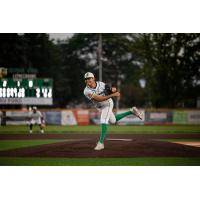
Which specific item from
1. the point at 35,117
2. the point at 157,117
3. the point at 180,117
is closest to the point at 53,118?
the point at 35,117

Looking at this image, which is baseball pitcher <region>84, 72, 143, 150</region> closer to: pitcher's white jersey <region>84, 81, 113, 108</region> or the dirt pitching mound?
pitcher's white jersey <region>84, 81, 113, 108</region>

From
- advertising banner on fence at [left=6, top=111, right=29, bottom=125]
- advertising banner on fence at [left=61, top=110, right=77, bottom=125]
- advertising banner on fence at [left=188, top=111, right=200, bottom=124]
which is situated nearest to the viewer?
advertising banner on fence at [left=188, top=111, right=200, bottom=124]

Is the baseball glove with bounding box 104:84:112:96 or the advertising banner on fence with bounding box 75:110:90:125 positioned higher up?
the baseball glove with bounding box 104:84:112:96

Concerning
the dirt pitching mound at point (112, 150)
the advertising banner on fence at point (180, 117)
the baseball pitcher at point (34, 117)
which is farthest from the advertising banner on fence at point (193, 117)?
the baseball pitcher at point (34, 117)

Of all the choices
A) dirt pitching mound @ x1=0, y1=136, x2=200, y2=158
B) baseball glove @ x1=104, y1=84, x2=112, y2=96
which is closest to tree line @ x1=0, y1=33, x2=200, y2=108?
baseball glove @ x1=104, y1=84, x2=112, y2=96

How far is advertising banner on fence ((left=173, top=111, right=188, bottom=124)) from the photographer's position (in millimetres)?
11761

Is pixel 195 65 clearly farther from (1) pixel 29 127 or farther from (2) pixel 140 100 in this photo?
(1) pixel 29 127

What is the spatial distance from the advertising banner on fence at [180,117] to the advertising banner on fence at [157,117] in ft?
0.57

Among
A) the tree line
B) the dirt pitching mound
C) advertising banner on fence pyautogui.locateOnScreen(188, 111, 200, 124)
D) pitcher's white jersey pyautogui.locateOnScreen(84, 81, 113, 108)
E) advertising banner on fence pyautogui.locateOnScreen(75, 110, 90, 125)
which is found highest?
the tree line

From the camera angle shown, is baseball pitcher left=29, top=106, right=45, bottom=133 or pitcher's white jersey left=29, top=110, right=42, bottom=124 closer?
baseball pitcher left=29, top=106, right=45, bottom=133

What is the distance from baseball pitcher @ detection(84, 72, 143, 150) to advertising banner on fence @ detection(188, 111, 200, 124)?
1.66 metres

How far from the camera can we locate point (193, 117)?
11.2 metres

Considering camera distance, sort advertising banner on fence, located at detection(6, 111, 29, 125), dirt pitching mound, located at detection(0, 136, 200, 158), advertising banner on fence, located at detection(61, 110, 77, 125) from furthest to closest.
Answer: advertising banner on fence, located at detection(61, 110, 77, 125) → advertising banner on fence, located at detection(6, 111, 29, 125) → dirt pitching mound, located at detection(0, 136, 200, 158)

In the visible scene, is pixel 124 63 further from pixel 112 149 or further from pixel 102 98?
pixel 112 149
